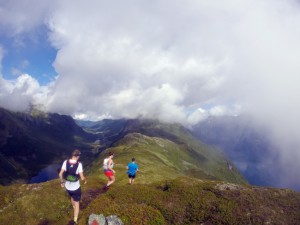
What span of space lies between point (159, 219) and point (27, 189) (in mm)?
30378

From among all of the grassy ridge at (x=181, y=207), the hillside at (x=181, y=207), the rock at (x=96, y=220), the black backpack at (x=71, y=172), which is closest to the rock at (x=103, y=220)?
the rock at (x=96, y=220)

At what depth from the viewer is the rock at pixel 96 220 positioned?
1081 inches

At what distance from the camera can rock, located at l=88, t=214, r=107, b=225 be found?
27453 mm

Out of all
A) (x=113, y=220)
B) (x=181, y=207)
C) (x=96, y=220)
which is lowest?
(x=96, y=220)

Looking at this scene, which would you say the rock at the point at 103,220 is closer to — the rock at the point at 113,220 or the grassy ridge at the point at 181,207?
the rock at the point at 113,220

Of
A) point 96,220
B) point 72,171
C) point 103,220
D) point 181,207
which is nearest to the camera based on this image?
point 72,171

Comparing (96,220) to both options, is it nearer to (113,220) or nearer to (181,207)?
(113,220)

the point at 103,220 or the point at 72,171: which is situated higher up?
the point at 72,171

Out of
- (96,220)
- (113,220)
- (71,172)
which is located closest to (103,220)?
(96,220)

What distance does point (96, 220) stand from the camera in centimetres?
2767

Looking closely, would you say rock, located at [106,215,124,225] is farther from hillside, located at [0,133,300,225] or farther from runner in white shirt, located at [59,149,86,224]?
runner in white shirt, located at [59,149,86,224]

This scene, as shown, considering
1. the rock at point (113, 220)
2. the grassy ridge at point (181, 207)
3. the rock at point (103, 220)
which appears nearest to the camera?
the rock at point (103, 220)

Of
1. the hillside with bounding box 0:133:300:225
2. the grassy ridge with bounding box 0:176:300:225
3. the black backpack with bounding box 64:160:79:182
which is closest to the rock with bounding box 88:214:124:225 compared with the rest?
the hillside with bounding box 0:133:300:225

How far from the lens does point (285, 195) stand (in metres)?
35.2
